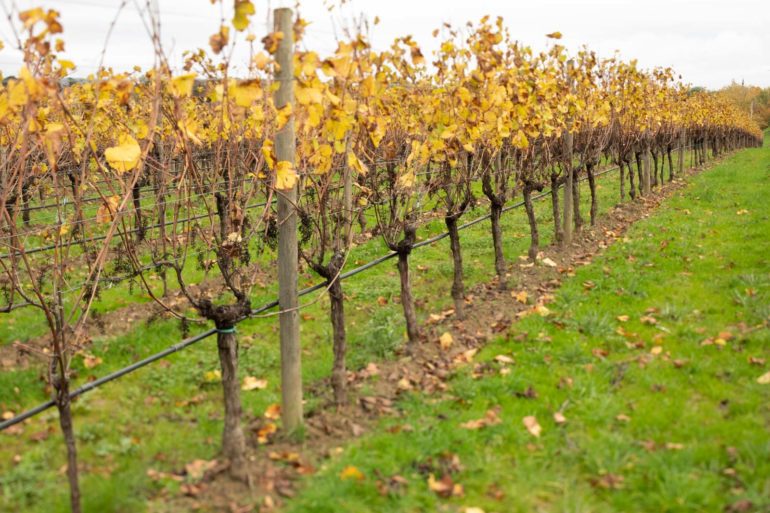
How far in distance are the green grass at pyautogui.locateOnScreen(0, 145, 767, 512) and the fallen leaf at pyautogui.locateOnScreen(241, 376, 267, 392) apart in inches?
3.0

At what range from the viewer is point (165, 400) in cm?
470

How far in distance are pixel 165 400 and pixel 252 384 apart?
70 cm

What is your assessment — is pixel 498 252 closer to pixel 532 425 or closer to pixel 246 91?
pixel 532 425

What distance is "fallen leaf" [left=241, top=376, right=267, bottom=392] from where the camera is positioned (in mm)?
4859

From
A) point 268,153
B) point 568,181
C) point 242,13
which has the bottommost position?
point 568,181

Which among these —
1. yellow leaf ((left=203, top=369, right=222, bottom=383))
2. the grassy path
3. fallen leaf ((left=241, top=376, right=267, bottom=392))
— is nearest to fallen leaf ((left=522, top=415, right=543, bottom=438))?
the grassy path

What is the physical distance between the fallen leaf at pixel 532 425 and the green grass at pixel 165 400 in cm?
9

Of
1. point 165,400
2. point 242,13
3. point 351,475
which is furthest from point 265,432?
point 242,13

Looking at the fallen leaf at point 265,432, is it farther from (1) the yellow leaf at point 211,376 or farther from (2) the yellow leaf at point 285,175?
(2) the yellow leaf at point 285,175

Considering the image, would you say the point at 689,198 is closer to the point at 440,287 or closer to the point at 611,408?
the point at 440,287

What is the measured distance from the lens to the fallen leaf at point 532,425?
12.7ft

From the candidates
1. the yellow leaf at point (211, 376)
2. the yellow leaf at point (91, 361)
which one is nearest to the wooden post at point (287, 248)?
the yellow leaf at point (211, 376)

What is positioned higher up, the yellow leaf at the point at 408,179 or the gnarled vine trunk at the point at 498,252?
the yellow leaf at the point at 408,179

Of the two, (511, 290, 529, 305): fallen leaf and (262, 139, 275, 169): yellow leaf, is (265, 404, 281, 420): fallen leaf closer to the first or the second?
(262, 139, 275, 169): yellow leaf
